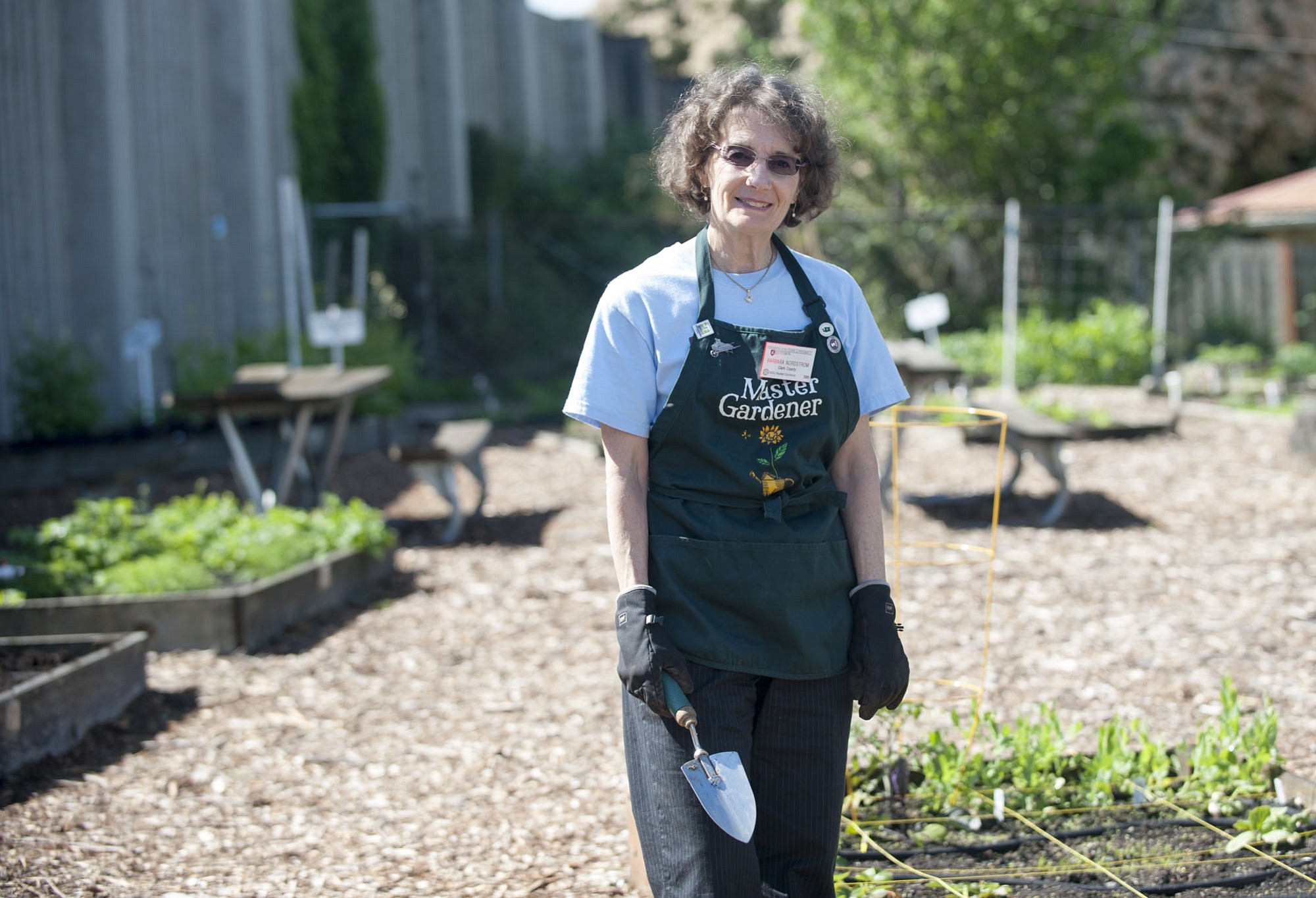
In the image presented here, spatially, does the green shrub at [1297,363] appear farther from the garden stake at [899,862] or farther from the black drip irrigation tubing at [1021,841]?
the garden stake at [899,862]

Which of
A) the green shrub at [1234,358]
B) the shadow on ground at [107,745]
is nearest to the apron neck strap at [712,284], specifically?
the shadow on ground at [107,745]

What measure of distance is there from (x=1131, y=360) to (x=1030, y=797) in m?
11.7

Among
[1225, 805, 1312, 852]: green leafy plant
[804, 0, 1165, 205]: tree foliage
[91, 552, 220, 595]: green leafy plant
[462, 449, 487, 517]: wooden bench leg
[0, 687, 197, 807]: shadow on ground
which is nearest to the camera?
[1225, 805, 1312, 852]: green leafy plant

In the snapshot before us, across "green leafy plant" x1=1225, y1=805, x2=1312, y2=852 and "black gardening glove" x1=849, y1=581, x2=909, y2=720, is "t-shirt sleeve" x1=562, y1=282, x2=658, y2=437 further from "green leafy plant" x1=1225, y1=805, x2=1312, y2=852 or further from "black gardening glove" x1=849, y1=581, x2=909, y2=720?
"green leafy plant" x1=1225, y1=805, x2=1312, y2=852

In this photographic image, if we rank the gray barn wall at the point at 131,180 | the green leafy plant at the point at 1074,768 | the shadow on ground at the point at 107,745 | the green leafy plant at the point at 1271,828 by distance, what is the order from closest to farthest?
the green leafy plant at the point at 1271,828
the green leafy plant at the point at 1074,768
the shadow on ground at the point at 107,745
the gray barn wall at the point at 131,180

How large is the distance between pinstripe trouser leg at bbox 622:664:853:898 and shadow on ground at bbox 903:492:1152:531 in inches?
213

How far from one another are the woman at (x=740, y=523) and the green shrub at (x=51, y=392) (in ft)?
25.6

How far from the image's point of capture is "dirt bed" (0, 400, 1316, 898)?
343 centimetres

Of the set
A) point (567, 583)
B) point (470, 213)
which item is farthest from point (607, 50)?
point (567, 583)

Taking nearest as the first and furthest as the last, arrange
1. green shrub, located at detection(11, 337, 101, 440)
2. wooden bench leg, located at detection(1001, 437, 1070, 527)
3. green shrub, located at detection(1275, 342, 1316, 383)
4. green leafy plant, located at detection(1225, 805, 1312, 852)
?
green leafy plant, located at detection(1225, 805, 1312, 852) → wooden bench leg, located at detection(1001, 437, 1070, 527) → green shrub, located at detection(11, 337, 101, 440) → green shrub, located at detection(1275, 342, 1316, 383)

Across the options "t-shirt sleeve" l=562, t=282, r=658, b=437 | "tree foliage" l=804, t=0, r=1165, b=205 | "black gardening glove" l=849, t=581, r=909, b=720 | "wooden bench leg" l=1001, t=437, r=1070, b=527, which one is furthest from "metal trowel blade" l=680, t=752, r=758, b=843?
"tree foliage" l=804, t=0, r=1165, b=205

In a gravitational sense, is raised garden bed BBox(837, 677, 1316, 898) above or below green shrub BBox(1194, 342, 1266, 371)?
below

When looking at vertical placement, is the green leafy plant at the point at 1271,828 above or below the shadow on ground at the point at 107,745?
above

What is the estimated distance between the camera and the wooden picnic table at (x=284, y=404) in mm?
6910
